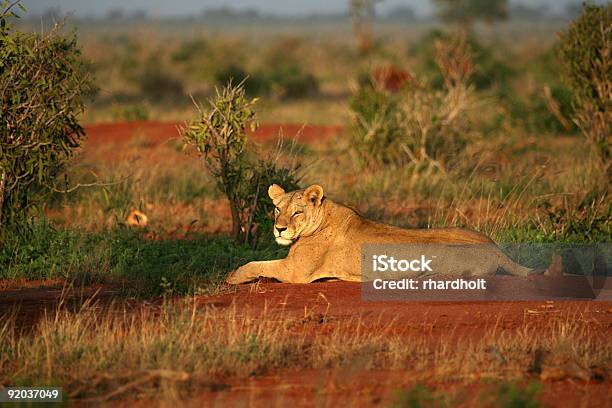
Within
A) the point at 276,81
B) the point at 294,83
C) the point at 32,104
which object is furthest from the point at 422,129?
the point at 294,83

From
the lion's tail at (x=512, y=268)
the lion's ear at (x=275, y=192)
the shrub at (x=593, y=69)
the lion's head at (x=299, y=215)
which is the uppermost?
the shrub at (x=593, y=69)

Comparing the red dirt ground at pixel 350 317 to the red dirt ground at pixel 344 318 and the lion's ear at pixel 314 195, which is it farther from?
the lion's ear at pixel 314 195

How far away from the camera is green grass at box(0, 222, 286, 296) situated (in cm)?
961

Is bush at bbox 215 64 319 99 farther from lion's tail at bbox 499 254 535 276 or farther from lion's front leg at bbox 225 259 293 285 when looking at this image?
lion's tail at bbox 499 254 535 276

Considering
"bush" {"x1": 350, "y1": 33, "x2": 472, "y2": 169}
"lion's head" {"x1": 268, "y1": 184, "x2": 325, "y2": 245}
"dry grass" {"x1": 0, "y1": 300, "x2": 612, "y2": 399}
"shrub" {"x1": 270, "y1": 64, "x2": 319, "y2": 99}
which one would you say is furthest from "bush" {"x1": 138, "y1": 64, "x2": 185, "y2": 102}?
"dry grass" {"x1": 0, "y1": 300, "x2": 612, "y2": 399}

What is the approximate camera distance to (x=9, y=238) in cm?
1049

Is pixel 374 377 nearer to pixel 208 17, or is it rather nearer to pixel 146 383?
pixel 146 383

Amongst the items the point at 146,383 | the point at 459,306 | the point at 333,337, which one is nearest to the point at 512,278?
the point at 459,306

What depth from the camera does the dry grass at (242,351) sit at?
652 cm

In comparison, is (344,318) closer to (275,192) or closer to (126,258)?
(275,192)

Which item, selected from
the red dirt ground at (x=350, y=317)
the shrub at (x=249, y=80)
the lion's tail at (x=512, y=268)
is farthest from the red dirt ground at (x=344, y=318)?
the shrub at (x=249, y=80)

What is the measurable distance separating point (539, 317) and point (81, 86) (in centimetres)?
476

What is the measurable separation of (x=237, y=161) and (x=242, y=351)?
5073 mm

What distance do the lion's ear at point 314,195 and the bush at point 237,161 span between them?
6.70ft
